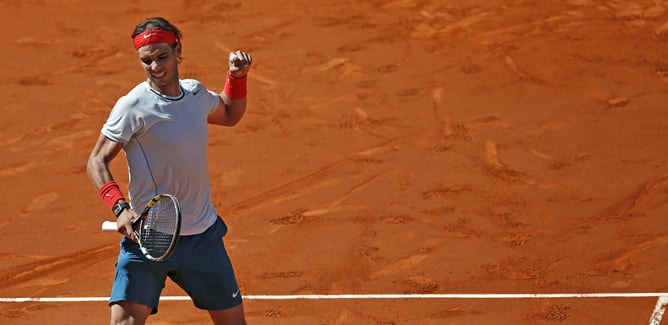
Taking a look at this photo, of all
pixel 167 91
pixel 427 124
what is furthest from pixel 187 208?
pixel 427 124

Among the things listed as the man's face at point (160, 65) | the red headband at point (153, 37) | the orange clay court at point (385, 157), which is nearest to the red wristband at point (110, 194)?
the man's face at point (160, 65)

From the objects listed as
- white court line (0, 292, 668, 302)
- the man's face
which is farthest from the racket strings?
white court line (0, 292, 668, 302)

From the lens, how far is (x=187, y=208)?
221 inches

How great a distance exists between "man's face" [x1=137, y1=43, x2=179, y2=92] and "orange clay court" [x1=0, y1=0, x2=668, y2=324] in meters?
2.59

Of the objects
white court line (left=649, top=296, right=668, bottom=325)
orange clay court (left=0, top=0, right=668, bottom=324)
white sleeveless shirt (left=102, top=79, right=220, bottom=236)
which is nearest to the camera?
white sleeveless shirt (left=102, top=79, right=220, bottom=236)

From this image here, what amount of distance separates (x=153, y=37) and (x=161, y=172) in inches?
25.9

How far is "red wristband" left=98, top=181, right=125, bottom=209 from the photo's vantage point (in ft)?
17.3

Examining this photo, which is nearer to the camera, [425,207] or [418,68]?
[425,207]

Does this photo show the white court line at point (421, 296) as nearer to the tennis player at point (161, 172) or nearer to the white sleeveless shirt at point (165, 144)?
the tennis player at point (161, 172)

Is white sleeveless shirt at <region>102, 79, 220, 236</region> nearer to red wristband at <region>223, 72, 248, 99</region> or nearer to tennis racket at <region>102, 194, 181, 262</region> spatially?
tennis racket at <region>102, 194, 181, 262</region>

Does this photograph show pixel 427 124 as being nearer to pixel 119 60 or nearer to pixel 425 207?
pixel 425 207

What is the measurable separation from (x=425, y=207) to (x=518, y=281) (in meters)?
1.46

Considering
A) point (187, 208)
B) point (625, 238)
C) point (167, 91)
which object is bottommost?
point (625, 238)

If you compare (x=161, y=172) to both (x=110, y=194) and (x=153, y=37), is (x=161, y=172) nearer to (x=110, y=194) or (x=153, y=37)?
(x=110, y=194)
